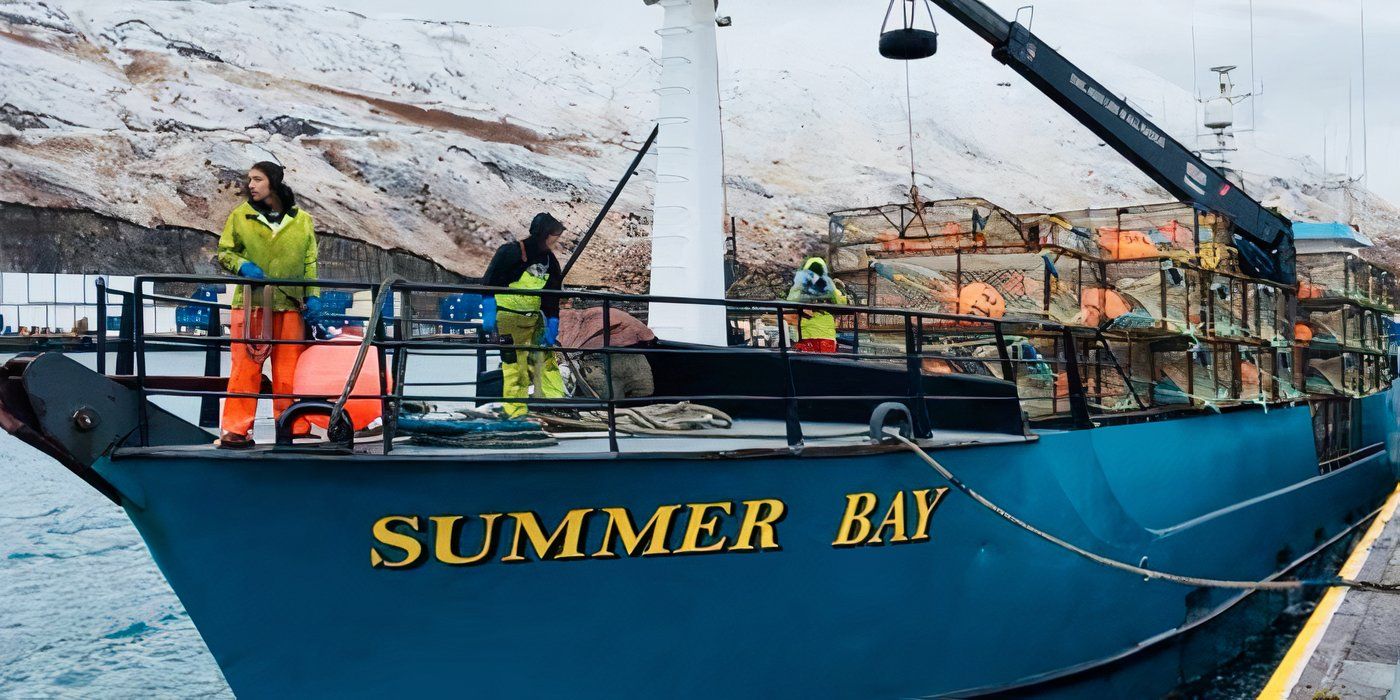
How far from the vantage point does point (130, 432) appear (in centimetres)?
434

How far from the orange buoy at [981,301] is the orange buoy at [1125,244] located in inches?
45.2

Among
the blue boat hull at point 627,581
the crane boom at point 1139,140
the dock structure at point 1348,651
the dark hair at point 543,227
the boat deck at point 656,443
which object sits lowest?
the dock structure at point 1348,651

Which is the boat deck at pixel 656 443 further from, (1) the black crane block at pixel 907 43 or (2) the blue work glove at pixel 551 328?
(1) the black crane block at pixel 907 43

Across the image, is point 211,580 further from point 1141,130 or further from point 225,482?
point 1141,130

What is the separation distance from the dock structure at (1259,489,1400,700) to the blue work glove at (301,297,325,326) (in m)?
4.69

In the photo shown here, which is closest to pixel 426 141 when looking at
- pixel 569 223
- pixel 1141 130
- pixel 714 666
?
pixel 569 223

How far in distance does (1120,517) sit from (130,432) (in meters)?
5.59

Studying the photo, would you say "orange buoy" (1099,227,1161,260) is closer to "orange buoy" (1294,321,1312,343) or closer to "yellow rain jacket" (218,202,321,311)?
"orange buoy" (1294,321,1312,343)

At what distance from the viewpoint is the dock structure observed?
211 inches

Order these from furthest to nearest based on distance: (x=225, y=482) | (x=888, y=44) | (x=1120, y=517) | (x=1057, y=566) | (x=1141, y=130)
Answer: (x=1141, y=130) → (x=888, y=44) → (x=1120, y=517) → (x=1057, y=566) → (x=225, y=482)

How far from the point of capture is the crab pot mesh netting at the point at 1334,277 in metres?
12.5

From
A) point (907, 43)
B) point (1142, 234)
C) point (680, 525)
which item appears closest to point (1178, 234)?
point (1142, 234)

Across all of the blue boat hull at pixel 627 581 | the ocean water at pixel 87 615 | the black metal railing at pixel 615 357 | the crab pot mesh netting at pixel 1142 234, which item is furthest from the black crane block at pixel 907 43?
the ocean water at pixel 87 615

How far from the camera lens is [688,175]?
355 inches
